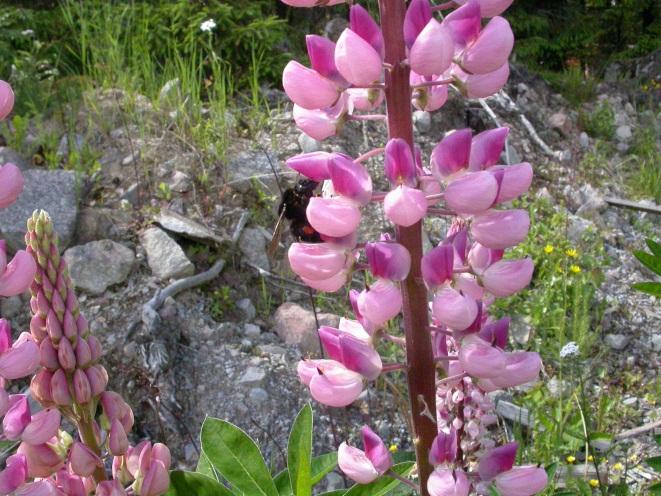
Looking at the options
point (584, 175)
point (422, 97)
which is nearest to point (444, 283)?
point (422, 97)

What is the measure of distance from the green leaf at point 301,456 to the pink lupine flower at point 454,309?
423 mm

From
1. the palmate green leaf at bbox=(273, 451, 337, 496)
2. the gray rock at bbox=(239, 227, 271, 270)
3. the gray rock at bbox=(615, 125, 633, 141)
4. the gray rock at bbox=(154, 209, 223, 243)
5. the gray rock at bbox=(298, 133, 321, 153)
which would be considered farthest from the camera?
the gray rock at bbox=(615, 125, 633, 141)

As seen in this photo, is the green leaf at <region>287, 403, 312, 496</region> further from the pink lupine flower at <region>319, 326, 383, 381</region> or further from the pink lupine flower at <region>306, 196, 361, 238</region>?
the pink lupine flower at <region>306, 196, 361, 238</region>

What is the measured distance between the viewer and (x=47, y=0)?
551cm

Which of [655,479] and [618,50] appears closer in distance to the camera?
[655,479]

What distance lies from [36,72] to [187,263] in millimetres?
2026

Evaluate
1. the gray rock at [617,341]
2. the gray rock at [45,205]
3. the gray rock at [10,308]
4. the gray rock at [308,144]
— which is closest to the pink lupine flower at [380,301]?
the gray rock at [10,308]

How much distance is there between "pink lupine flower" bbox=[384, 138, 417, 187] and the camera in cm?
118

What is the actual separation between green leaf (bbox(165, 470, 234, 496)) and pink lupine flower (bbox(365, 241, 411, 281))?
527 millimetres

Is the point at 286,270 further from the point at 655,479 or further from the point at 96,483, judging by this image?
the point at 96,483

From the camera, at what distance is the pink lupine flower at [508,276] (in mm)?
1253

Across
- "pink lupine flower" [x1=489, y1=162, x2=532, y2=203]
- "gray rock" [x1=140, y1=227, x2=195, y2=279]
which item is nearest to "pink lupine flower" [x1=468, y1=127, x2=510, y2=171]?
"pink lupine flower" [x1=489, y1=162, x2=532, y2=203]

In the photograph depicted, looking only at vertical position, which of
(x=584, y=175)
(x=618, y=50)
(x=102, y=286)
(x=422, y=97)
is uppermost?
(x=422, y=97)

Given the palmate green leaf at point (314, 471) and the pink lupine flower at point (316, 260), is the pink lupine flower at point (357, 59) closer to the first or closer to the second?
the pink lupine flower at point (316, 260)
